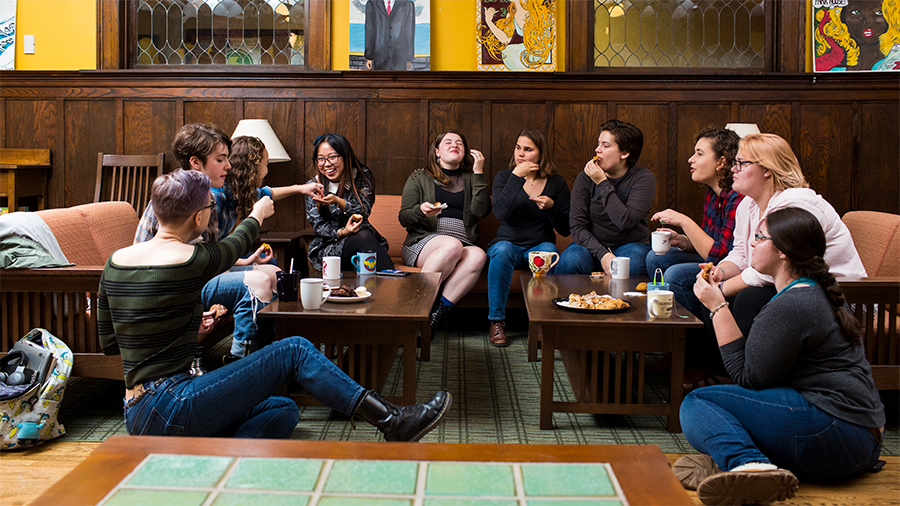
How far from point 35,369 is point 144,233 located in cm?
57

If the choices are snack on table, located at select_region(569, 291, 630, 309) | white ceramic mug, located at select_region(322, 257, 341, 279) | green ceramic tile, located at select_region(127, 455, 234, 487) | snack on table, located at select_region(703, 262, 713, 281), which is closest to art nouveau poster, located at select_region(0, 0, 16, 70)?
white ceramic mug, located at select_region(322, 257, 341, 279)

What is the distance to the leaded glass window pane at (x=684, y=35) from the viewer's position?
15.1 ft

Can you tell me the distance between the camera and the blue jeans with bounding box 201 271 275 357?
2.54m

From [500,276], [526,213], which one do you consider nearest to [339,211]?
[500,276]

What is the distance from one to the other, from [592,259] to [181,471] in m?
2.82

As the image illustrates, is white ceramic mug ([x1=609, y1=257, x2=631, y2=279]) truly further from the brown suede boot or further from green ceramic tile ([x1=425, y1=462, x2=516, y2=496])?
green ceramic tile ([x1=425, y1=462, x2=516, y2=496])

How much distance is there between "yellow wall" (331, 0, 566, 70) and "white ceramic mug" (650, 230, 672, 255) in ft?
5.96

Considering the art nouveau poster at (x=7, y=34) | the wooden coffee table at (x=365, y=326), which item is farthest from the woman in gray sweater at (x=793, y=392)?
the art nouveau poster at (x=7, y=34)

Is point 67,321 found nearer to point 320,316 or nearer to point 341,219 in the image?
point 320,316

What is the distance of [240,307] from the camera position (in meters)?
2.57

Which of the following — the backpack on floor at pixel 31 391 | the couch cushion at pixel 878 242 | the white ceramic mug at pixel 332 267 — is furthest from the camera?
the couch cushion at pixel 878 242

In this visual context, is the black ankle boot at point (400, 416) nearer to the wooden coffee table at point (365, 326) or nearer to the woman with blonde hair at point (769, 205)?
the wooden coffee table at point (365, 326)

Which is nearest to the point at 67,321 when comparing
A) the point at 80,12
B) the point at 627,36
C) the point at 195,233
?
the point at 195,233

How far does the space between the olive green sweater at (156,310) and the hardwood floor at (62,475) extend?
0.51 metres
